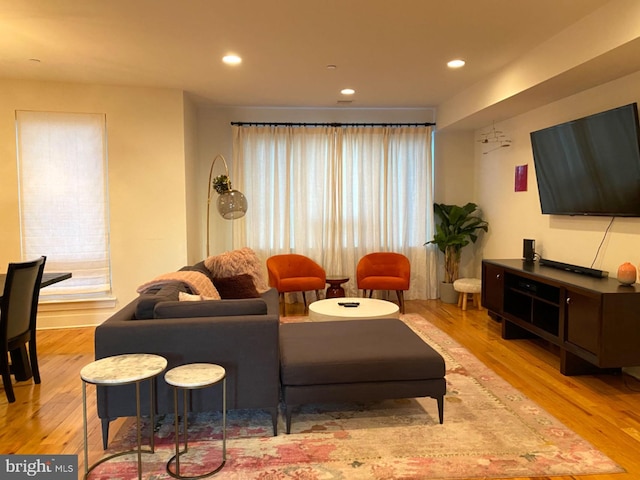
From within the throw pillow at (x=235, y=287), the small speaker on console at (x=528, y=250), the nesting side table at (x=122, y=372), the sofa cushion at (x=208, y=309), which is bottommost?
the nesting side table at (x=122, y=372)

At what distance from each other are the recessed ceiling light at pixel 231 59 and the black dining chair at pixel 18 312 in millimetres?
2331

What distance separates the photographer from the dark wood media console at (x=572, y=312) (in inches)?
124

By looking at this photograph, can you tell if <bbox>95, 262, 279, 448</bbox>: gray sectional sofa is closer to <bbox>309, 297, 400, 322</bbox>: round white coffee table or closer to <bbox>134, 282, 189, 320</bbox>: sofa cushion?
<bbox>134, 282, 189, 320</bbox>: sofa cushion

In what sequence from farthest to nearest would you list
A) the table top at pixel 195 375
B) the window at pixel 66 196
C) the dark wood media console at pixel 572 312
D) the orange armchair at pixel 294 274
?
the orange armchair at pixel 294 274
the window at pixel 66 196
the dark wood media console at pixel 572 312
the table top at pixel 195 375

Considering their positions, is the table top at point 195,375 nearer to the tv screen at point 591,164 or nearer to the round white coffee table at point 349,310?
the round white coffee table at point 349,310

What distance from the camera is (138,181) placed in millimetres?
5148

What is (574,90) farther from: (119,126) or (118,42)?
(119,126)

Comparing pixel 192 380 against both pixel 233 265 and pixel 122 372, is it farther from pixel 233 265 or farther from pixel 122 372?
pixel 233 265

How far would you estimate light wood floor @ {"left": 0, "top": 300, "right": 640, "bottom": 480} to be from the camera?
2.55 m

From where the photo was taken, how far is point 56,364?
3.91 metres

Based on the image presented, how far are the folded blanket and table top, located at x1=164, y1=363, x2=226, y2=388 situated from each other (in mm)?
1017

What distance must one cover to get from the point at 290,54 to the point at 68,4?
5.77 ft

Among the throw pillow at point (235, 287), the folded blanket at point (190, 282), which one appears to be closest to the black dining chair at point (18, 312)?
the folded blanket at point (190, 282)

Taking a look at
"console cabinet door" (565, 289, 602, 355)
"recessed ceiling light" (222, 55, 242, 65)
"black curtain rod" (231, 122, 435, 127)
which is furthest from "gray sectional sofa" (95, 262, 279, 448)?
"black curtain rod" (231, 122, 435, 127)
